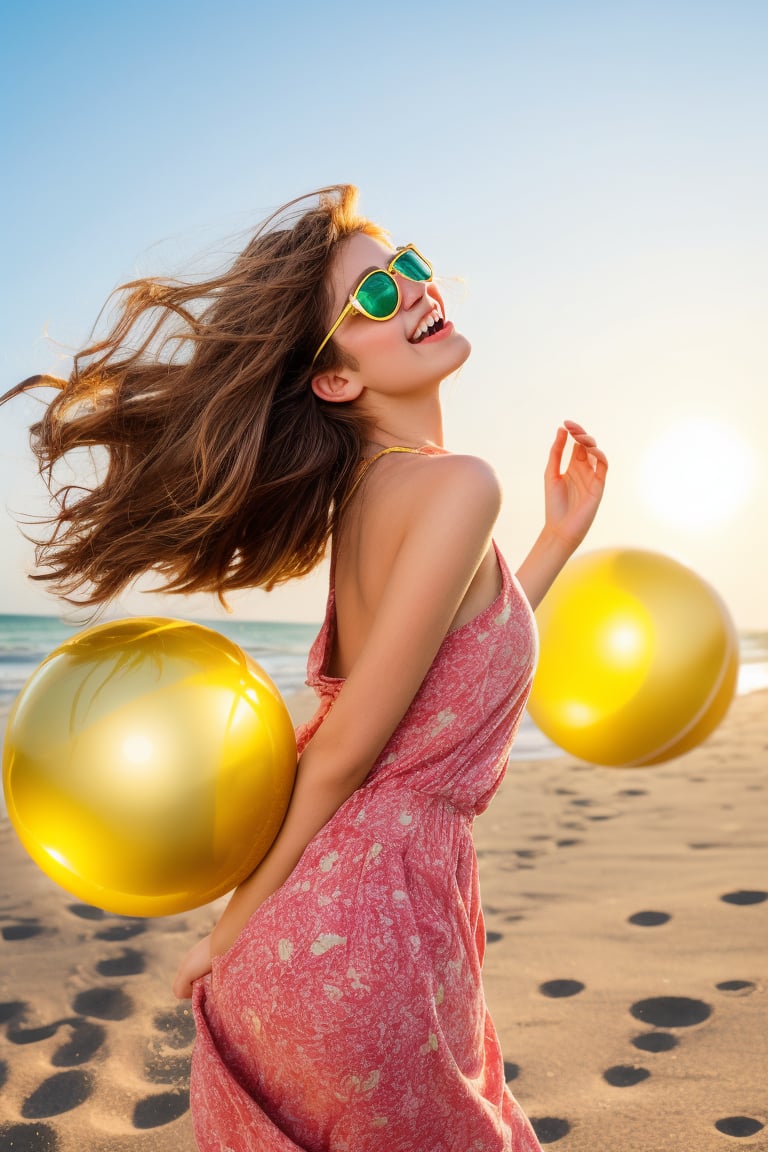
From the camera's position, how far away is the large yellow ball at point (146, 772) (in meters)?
1.79

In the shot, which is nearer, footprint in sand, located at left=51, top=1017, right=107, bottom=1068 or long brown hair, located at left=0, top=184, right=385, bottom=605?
long brown hair, located at left=0, top=184, right=385, bottom=605

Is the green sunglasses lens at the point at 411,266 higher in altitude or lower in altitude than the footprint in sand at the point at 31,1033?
higher

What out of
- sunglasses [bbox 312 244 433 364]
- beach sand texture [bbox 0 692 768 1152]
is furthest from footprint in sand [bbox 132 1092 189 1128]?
sunglasses [bbox 312 244 433 364]

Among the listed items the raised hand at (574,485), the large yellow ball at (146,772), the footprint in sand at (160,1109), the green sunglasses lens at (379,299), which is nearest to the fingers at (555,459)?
the raised hand at (574,485)

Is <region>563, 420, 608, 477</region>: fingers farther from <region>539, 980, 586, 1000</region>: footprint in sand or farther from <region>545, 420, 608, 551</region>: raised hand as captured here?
<region>539, 980, 586, 1000</region>: footprint in sand

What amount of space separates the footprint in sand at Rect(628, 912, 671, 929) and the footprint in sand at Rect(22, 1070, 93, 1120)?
241 centimetres

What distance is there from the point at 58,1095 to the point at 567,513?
94.6 inches

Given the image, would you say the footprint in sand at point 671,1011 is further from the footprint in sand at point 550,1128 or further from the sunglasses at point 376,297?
the sunglasses at point 376,297

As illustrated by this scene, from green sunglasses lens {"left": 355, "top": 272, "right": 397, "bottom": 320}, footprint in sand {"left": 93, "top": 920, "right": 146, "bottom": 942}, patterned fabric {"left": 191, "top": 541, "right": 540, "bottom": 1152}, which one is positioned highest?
green sunglasses lens {"left": 355, "top": 272, "right": 397, "bottom": 320}

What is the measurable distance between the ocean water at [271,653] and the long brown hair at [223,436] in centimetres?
674

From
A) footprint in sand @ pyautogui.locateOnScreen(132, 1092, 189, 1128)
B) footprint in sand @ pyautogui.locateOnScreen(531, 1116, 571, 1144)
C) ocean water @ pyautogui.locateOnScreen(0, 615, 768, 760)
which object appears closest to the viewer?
footprint in sand @ pyautogui.locateOnScreen(531, 1116, 571, 1144)

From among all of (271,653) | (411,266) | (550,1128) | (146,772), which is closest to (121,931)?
(550,1128)

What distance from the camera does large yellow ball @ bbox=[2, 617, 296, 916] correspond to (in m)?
1.79

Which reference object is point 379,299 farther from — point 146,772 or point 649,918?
point 649,918
